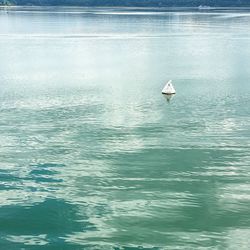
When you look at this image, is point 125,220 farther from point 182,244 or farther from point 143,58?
point 143,58

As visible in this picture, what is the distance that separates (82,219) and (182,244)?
4760 mm

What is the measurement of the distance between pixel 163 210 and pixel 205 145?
403 inches

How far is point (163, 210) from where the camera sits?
24.5m

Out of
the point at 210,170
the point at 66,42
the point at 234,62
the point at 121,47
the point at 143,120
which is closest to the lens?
the point at 210,170

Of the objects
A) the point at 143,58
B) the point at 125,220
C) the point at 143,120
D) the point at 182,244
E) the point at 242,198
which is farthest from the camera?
the point at 143,58

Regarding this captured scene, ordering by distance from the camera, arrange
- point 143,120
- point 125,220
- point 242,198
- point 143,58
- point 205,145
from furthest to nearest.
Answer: point 143,58 < point 143,120 < point 205,145 < point 242,198 < point 125,220

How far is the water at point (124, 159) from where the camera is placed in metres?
22.7

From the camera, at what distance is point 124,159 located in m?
31.5

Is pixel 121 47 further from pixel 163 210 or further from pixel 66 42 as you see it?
pixel 163 210

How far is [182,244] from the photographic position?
21453 millimetres

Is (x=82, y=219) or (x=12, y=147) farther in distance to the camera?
(x=12, y=147)

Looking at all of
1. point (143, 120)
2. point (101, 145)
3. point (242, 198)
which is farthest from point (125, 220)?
point (143, 120)

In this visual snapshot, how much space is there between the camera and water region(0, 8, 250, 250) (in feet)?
74.5

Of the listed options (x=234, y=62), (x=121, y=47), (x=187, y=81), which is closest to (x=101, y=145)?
(x=187, y=81)
